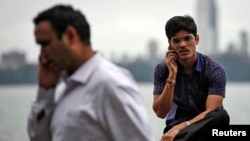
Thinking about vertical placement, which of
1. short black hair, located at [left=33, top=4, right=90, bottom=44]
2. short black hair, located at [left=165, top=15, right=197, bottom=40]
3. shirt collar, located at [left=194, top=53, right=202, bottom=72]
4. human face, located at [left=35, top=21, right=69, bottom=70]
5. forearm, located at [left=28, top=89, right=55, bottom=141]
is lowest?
shirt collar, located at [left=194, top=53, right=202, bottom=72]

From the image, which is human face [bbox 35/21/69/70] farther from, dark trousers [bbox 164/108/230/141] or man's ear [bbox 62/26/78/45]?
dark trousers [bbox 164/108/230/141]

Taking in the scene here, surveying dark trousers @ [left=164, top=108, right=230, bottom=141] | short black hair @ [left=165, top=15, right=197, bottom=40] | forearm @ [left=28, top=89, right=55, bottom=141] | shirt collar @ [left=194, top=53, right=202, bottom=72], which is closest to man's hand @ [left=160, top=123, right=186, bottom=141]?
dark trousers @ [left=164, top=108, right=230, bottom=141]

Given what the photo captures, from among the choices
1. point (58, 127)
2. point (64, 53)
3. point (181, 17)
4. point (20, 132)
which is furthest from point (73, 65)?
point (20, 132)

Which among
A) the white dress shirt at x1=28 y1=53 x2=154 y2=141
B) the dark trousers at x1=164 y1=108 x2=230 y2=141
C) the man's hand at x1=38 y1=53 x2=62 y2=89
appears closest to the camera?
the white dress shirt at x1=28 y1=53 x2=154 y2=141

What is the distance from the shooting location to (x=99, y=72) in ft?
5.54

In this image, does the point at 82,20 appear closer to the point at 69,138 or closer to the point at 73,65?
the point at 73,65

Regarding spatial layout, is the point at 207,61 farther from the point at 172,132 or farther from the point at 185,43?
the point at 172,132

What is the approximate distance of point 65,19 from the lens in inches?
66.1

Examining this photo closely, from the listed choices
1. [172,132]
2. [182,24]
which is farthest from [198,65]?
[172,132]

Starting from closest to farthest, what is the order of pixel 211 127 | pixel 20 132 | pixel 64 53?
pixel 64 53 < pixel 211 127 < pixel 20 132

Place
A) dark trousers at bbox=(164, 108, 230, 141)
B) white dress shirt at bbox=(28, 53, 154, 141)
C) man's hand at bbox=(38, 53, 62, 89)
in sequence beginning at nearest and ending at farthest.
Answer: white dress shirt at bbox=(28, 53, 154, 141), man's hand at bbox=(38, 53, 62, 89), dark trousers at bbox=(164, 108, 230, 141)

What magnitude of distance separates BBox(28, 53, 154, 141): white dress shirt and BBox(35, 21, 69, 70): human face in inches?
2.4

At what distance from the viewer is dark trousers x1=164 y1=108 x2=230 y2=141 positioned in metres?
Answer: 2.59

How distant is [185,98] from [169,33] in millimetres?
293
